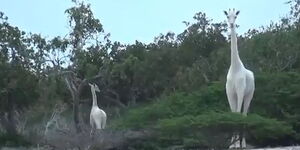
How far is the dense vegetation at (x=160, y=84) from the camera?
2031 centimetres

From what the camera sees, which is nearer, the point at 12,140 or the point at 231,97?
the point at 231,97

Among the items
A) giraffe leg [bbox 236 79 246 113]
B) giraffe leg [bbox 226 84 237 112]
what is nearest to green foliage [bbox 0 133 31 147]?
giraffe leg [bbox 226 84 237 112]

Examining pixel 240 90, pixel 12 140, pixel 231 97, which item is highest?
pixel 240 90

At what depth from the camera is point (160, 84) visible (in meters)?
47.2

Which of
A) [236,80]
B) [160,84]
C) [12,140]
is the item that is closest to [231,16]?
[236,80]

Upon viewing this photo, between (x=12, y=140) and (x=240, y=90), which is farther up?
(x=240, y=90)

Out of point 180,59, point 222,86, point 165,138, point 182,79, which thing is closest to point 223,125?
point 165,138

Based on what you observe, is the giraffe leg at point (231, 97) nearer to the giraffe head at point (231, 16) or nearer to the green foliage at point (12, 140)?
the giraffe head at point (231, 16)

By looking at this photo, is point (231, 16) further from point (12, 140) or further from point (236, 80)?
point (12, 140)

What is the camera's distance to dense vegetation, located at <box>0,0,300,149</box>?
20312 mm

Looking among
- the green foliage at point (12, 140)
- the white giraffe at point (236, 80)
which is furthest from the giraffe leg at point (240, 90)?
the green foliage at point (12, 140)

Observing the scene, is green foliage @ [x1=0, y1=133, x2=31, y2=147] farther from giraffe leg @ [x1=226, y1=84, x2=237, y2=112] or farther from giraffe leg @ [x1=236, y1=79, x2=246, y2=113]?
giraffe leg @ [x1=236, y1=79, x2=246, y2=113]

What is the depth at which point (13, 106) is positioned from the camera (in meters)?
41.3

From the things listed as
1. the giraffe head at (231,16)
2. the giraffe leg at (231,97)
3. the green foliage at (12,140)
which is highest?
the giraffe head at (231,16)
